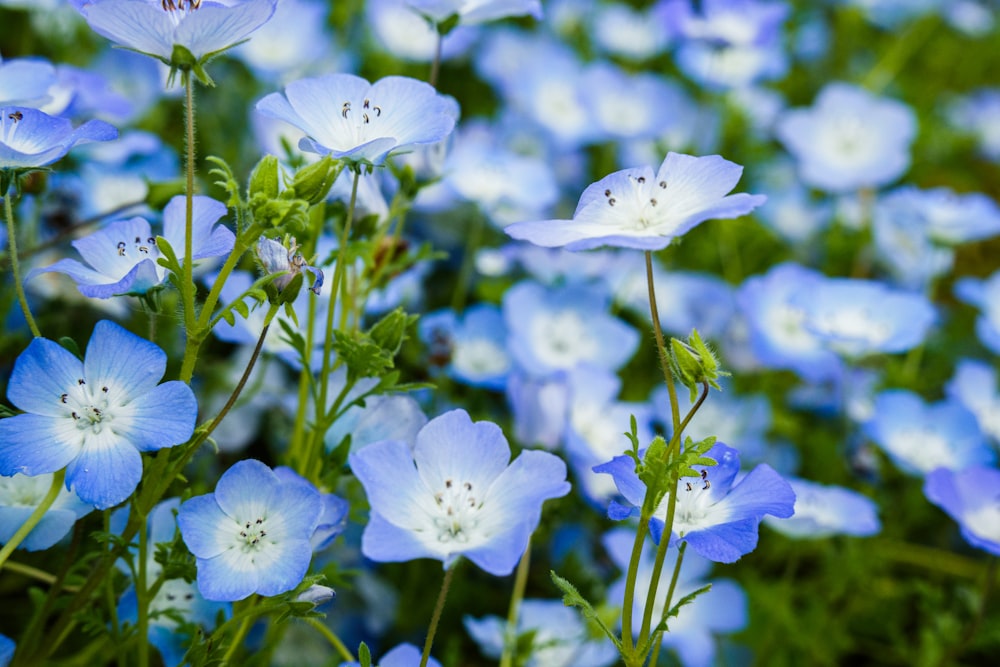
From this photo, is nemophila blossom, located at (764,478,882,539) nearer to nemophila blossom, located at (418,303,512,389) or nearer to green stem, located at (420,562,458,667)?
nemophila blossom, located at (418,303,512,389)

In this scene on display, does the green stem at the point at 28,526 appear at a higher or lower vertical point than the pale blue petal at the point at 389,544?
lower

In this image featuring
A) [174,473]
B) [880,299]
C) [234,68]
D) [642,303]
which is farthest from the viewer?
[234,68]

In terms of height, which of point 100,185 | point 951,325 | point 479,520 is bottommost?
point 951,325

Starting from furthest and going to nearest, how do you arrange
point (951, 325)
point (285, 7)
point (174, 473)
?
1. point (951, 325)
2. point (285, 7)
3. point (174, 473)

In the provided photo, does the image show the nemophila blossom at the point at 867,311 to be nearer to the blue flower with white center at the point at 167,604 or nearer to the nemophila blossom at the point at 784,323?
the nemophila blossom at the point at 784,323

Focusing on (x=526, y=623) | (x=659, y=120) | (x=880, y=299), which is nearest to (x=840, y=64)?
(x=659, y=120)

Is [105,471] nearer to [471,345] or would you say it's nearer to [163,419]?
[163,419]

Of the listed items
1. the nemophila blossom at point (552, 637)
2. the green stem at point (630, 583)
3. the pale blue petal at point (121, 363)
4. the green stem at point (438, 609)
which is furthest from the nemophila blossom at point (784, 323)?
the pale blue petal at point (121, 363)

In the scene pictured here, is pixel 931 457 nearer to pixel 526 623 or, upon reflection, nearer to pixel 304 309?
pixel 526 623
